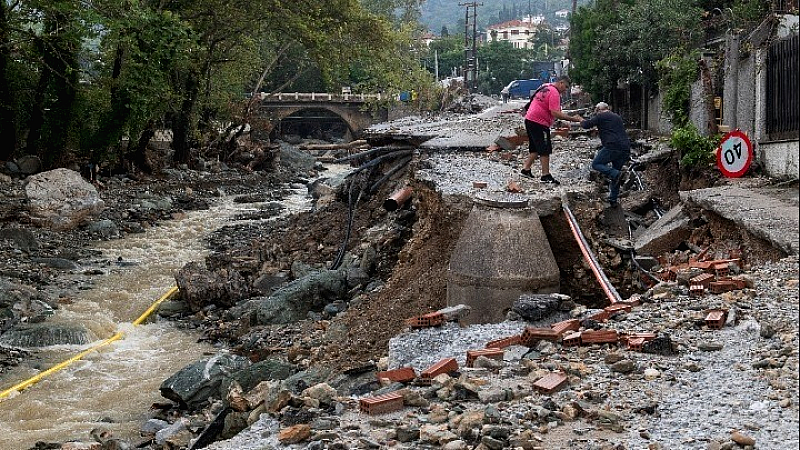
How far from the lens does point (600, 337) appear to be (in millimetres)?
6500

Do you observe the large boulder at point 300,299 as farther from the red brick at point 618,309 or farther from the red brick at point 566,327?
the red brick at point 566,327

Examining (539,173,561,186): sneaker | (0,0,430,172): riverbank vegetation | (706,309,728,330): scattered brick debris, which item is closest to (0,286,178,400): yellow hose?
(539,173,561,186): sneaker

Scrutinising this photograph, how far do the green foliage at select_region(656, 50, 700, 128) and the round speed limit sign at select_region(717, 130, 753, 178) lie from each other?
225 inches

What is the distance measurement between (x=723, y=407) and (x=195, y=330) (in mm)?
9909

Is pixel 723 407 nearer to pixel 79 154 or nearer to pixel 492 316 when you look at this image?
pixel 492 316

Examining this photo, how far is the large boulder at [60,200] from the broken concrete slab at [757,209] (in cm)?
1401

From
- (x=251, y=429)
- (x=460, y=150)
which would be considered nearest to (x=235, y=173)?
(x=460, y=150)

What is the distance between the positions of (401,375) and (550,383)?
3.19 ft

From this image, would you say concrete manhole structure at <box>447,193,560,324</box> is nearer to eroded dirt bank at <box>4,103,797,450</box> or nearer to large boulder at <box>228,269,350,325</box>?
eroded dirt bank at <box>4,103,797,450</box>

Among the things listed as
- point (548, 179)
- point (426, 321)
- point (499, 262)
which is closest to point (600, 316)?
point (426, 321)

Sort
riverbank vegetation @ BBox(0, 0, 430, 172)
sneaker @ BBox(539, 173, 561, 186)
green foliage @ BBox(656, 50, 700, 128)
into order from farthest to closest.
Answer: riverbank vegetation @ BBox(0, 0, 430, 172) < green foliage @ BBox(656, 50, 700, 128) < sneaker @ BBox(539, 173, 561, 186)

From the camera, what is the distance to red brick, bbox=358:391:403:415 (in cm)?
549

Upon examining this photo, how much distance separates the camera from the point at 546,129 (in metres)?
12.1

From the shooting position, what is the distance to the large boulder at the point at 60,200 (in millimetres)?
20875
